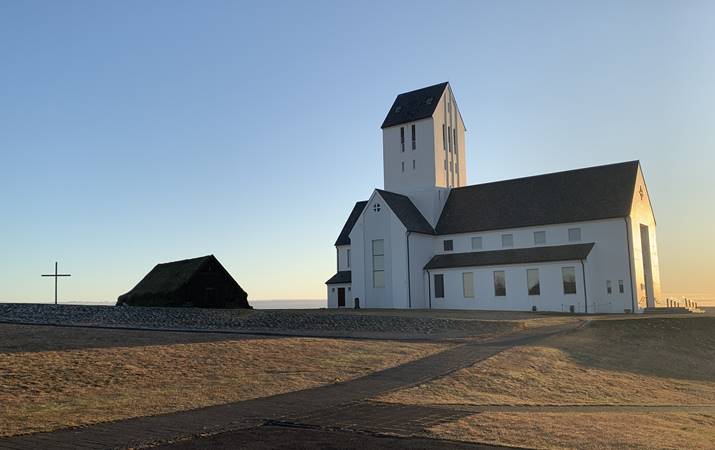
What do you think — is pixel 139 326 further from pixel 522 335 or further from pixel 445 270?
pixel 445 270

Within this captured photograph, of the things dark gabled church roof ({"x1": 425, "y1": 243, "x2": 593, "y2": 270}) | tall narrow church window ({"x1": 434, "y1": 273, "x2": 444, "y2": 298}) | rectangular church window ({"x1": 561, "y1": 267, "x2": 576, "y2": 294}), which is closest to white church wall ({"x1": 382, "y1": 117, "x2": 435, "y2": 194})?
dark gabled church roof ({"x1": 425, "y1": 243, "x2": 593, "y2": 270})

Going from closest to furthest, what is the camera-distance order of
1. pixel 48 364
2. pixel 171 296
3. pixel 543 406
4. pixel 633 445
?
1. pixel 633 445
2. pixel 543 406
3. pixel 48 364
4. pixel 171 296

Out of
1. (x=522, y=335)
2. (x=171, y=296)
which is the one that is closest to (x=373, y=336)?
(x=522, y=335)

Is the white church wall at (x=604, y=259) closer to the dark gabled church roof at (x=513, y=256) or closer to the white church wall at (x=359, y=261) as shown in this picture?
the dark gabled church roof at (x=513, y=256)

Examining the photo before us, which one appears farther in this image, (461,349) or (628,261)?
(628,261)

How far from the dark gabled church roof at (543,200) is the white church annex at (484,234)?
0.34 ft

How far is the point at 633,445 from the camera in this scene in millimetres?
10570

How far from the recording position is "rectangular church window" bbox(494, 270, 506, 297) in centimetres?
5234

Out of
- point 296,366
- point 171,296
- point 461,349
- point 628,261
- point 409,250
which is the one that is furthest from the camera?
point 409,250

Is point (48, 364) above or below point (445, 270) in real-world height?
below

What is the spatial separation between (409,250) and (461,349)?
32.2m

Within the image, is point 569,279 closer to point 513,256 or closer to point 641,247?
point 513,256

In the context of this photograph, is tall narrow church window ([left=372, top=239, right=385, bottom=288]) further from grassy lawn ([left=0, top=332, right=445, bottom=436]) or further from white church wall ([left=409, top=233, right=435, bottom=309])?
grassy lawn ([left=0, top=332, right=445, bottom=436])

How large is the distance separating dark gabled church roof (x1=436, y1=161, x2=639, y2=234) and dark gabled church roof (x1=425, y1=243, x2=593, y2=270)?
2.18 m
